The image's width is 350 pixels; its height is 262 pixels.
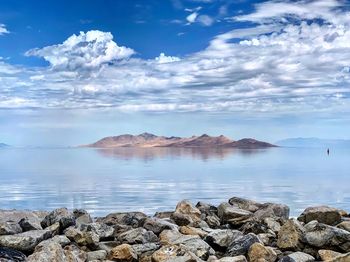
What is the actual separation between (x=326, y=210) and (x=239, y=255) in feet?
15.2

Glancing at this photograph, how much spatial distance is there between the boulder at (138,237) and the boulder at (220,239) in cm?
116

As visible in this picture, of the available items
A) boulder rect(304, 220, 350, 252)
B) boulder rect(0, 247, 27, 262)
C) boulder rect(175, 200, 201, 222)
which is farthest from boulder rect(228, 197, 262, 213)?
boulder rect(0, 247, 27, 262)

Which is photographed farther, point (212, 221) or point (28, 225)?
A: point (212, 221)

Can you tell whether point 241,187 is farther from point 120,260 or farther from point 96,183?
point 120,260

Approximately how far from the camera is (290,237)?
11.8 m

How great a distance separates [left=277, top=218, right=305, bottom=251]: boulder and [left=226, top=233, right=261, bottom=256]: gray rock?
765mm

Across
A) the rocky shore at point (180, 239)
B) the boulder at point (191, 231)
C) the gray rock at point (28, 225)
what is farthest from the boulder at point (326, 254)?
the gray rock at point (28, 225)

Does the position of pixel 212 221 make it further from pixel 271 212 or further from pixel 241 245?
pixel 241 245

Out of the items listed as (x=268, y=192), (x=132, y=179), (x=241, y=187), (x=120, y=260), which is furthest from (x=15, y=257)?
(x=132, y=179)

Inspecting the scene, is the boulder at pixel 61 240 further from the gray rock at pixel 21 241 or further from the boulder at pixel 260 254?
the boulder at pixel 260 254

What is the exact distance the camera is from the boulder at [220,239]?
11625 mm

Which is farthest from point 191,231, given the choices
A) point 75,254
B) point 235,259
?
point 75,254

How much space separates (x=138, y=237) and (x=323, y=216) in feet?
17.5

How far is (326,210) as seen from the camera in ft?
47.4
